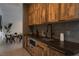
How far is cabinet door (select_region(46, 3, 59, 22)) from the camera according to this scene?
209 cm

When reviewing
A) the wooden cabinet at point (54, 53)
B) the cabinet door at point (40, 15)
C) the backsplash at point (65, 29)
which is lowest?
the wooden cabinet at point (54, 53)

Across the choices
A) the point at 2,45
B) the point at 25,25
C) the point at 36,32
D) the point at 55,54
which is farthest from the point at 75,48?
the point at 2,45

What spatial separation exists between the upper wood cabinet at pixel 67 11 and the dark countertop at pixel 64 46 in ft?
1.08

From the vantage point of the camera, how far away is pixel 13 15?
210 centimetres

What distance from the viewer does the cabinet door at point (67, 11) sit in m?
1.95

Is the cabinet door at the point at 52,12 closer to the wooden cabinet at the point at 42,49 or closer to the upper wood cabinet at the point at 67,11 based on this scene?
the upper wood cabinet at the point at 67,11

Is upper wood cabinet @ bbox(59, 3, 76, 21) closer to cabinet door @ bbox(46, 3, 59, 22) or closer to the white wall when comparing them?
cabinet door @ bbox(46, 3, 59, 22)

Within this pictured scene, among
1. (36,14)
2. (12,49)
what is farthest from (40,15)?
(12,49)

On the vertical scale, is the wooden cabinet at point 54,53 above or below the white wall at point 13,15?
below

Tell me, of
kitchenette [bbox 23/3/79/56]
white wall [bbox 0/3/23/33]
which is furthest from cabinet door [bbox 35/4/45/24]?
white wall [bbox 0/3/23/33]

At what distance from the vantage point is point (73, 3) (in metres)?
2.06

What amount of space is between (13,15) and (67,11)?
715 mm

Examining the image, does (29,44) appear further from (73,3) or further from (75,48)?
(73,3)

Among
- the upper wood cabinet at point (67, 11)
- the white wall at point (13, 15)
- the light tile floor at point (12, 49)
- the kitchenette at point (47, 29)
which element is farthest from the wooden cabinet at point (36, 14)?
the light tile floor at point (12, 49)
